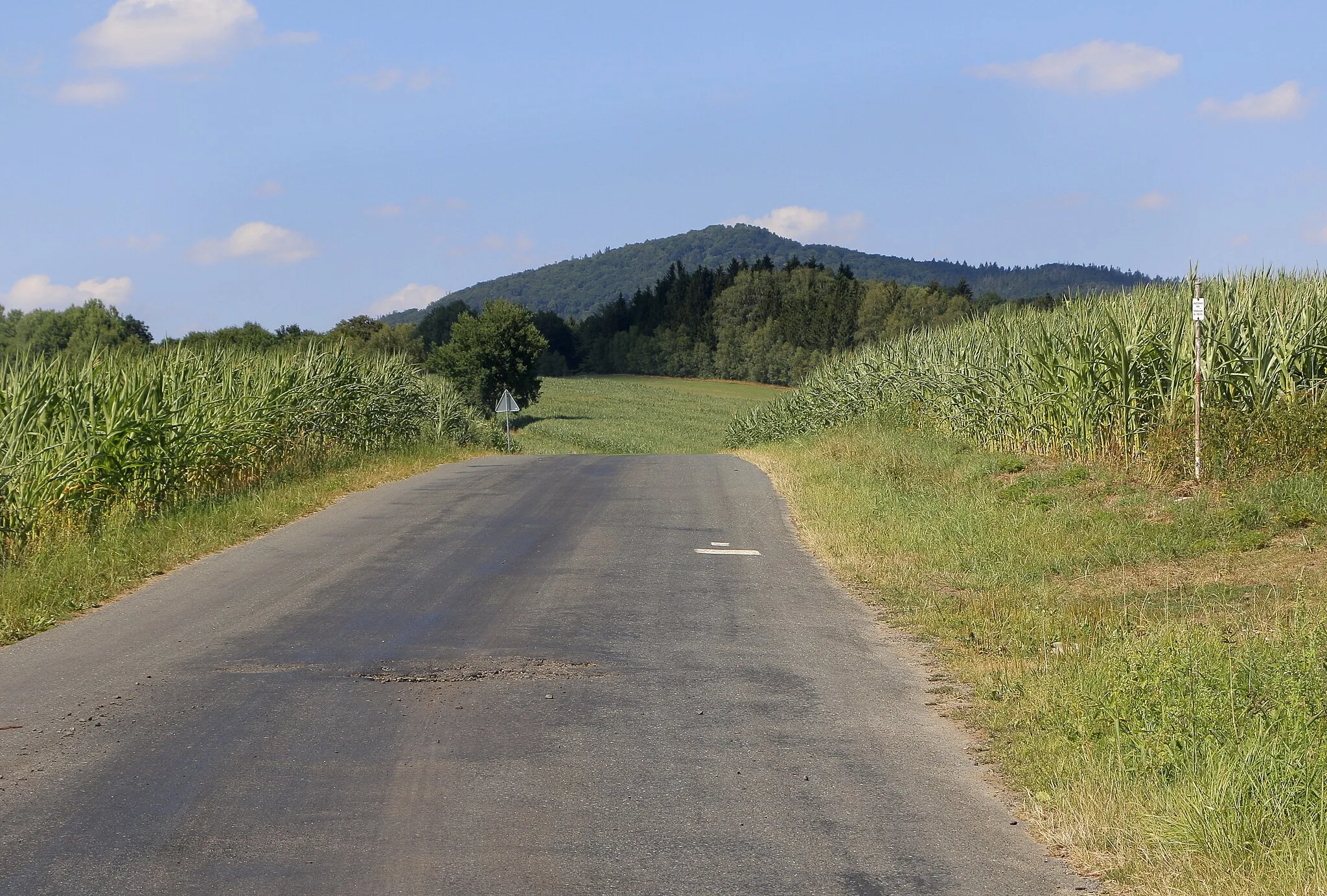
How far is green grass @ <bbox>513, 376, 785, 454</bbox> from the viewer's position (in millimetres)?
65562

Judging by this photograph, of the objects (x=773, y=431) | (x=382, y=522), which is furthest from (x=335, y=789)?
(x=773, y=431)

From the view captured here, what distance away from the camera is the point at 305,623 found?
867 cm

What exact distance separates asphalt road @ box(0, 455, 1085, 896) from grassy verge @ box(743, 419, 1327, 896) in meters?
0.35

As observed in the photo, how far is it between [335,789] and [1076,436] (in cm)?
1518

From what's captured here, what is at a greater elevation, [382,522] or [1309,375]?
[1309,375]

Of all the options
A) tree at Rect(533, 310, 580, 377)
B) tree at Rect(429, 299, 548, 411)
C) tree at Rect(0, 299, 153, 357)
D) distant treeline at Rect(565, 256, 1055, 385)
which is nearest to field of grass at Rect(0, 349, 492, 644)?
tree at Rect(0, 299, 153, 357)

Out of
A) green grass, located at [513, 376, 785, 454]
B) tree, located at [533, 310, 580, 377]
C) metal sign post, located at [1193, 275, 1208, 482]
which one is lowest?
green grass, located at [513, 376, 785, 454]

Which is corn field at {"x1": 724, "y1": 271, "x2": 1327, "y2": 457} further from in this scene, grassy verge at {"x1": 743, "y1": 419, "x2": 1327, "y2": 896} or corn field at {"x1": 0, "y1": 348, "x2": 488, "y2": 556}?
corn field at {"x1": 0, "y1": 348, "x2": 488, "y2": 556}

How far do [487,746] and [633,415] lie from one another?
270ft

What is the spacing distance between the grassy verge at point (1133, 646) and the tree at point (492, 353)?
63.8 meters

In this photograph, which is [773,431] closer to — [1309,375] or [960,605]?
[1309,375]

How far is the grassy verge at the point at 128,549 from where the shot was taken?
9211mm

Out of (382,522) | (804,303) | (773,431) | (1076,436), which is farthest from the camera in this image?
(804,303)

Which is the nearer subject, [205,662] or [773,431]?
[205,662]
